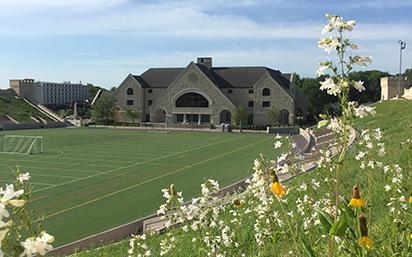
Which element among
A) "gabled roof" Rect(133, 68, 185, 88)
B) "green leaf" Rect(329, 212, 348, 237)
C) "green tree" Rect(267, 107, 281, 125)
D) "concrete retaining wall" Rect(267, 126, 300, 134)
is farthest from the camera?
"gabled roof" Rect(133, 68, 185, 88)

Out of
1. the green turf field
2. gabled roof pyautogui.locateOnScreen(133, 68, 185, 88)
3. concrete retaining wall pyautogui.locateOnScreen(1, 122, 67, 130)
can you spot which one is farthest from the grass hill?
the green turf field

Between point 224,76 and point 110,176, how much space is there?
6061 cm

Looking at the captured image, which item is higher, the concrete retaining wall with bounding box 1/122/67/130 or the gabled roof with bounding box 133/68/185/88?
the gabled roof with bounding box 133/68/185/88

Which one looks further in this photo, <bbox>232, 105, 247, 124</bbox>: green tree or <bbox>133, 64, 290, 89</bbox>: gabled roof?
<bbox>133, 64, 290, 89</bbox>: gabled roof

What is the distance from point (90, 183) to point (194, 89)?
5569 cm

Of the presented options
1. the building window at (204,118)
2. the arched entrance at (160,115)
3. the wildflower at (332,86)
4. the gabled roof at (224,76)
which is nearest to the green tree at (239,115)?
the building window at (204,118)

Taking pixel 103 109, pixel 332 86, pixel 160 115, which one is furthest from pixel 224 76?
pixel 332 86

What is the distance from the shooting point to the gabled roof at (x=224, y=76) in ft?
257

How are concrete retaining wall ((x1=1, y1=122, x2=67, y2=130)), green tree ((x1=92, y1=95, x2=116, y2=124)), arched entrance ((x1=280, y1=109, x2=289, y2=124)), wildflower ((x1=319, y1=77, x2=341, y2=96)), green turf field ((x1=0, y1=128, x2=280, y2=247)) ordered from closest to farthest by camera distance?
wildflower ((x1=319, y1=77, x2=341, y2=96)), green turf field ((x1=0, y1=128, x2=280, y2=247)), concrete retaining wall ((x1=1, y1=122, x2=67, y2=130)), arched entrance ((x1=280, y1=109, x2=289, y2=124)), green tree ((x1=92, y1=95, x2=116, y2=124))

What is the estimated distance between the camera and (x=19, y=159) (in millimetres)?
30859

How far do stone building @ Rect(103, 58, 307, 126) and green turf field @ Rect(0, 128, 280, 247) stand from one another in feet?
111

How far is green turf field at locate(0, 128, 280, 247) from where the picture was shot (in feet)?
51.8

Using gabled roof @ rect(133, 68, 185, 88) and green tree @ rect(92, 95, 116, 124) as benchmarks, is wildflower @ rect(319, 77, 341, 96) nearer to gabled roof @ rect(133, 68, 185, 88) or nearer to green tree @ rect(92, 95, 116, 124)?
green tree @ rect(92, 95, 116, 124)

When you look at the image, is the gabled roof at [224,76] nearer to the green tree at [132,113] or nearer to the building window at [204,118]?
the building window at [204,118]
